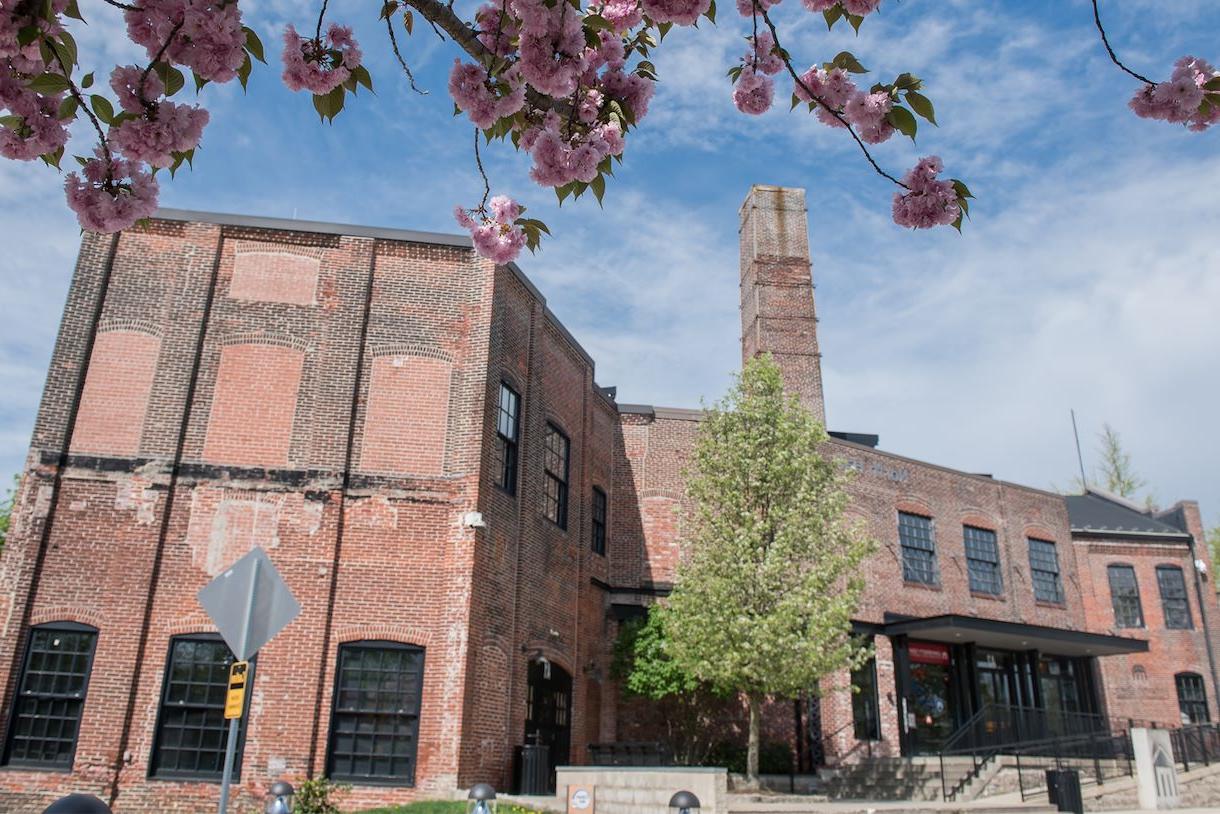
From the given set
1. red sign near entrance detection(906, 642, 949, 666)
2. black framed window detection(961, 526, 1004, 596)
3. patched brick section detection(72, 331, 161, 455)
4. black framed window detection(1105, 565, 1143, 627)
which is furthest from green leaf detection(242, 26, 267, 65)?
black framed window detection(1105, 565, 1143, 627)

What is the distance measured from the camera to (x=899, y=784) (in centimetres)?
2139

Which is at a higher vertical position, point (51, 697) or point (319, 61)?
point (319, 61)

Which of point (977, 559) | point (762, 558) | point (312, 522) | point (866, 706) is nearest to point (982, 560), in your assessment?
point (977, 559)

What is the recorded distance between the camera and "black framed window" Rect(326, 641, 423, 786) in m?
15.3

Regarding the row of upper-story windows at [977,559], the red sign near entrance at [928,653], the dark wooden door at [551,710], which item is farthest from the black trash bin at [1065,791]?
the row of upper-story windows at [977,559]

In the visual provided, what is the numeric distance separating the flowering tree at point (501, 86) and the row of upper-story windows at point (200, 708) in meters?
12.4

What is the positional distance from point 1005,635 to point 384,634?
17037mm

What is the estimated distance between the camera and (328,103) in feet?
14.1

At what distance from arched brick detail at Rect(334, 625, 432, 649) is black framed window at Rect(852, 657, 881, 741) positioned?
12072 millimetres

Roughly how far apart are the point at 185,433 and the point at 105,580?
8.90ft


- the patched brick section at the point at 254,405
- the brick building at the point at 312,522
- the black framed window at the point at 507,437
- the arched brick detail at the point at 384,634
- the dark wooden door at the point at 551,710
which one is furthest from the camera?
the dark wooden door at the point at 551,710

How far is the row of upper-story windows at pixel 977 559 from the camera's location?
2714 cm

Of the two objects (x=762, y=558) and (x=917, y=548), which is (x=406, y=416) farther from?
(x=917, y=548)

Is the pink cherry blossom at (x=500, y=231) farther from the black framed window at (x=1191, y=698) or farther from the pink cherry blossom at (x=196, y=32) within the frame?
the black framed window at (x=1191, y=698)
